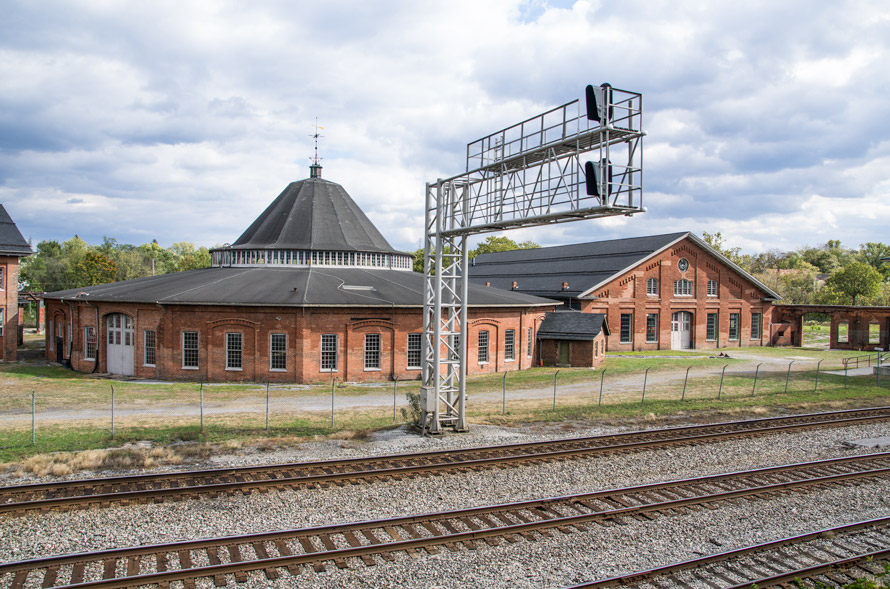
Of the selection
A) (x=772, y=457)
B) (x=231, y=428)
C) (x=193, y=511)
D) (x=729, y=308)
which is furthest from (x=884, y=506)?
(x=729, y=308)

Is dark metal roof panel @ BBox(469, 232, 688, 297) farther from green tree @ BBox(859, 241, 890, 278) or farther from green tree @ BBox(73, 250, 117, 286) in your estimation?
green tree @ BBox(859, 241, 890, 278)

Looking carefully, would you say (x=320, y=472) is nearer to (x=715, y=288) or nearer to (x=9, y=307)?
(x=9, y=307)

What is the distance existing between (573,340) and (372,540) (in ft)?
93.8

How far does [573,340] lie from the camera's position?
37.5 m

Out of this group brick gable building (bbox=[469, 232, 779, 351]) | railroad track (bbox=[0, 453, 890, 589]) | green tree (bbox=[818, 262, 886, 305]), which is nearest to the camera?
railroad track (bbox=[0, 453, 890, 589])

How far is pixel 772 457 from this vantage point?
54.6 ft

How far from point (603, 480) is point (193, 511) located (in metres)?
9.04

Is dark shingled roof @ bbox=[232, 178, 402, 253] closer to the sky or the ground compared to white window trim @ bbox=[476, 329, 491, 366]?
closer to the sky

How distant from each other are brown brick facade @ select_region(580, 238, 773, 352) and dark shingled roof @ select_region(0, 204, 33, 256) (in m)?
38.8

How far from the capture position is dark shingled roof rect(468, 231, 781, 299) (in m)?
47.7

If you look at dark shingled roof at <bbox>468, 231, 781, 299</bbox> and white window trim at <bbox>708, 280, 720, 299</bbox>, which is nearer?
dark shingled roof at <bbox>468, 231, 781, 299</bbox>

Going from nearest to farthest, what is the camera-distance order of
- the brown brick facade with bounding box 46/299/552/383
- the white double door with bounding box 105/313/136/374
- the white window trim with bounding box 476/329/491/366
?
1. the brown brick facade with bounding box 46/299/552/383
2. the white double door with bounding box 105/313/136/374
3. the white window trim with bounding box 476/329/491/366

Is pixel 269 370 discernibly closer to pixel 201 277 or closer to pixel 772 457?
pixel 201 277

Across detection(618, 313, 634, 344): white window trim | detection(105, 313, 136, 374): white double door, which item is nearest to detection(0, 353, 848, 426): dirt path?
detection(105, 313, 136, 374): white double door
